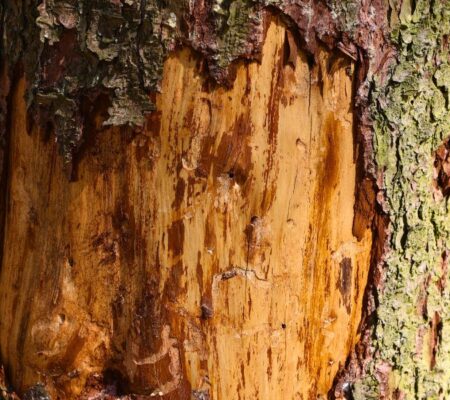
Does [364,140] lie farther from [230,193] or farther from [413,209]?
[230,193]

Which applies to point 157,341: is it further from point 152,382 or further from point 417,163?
point 417,163

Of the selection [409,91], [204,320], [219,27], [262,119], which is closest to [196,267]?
[204,320]

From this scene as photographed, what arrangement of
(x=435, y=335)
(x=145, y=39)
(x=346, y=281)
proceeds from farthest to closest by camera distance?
(x=435, y=335) → (x=346, y=281) → (x=145, y=39)

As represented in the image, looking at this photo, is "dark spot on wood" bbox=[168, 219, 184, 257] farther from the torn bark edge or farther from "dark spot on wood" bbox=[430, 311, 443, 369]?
"dark spot on wood" bbox=[430, 311, 443, 369]

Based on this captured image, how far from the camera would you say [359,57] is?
155 cm

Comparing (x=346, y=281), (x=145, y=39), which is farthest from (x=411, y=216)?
(x=145, y=39)

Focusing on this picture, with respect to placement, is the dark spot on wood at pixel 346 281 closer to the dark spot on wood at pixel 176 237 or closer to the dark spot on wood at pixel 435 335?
the dark spot on wood at pixel 435 335

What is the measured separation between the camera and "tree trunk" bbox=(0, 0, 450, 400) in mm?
1516

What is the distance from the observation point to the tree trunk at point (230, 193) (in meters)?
1.52

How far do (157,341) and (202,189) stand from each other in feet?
1.34

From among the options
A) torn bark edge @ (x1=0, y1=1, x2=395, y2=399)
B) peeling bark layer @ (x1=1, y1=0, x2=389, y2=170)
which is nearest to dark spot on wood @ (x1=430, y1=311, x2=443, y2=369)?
torn bark edge @ (x1=0, y1=1, x2=395, y2=399)

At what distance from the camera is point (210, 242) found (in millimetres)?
1576

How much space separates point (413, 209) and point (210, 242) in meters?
0.55

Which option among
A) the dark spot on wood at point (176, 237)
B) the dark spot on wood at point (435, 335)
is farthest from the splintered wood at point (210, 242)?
the dark spot on wood at point (435, 335)
